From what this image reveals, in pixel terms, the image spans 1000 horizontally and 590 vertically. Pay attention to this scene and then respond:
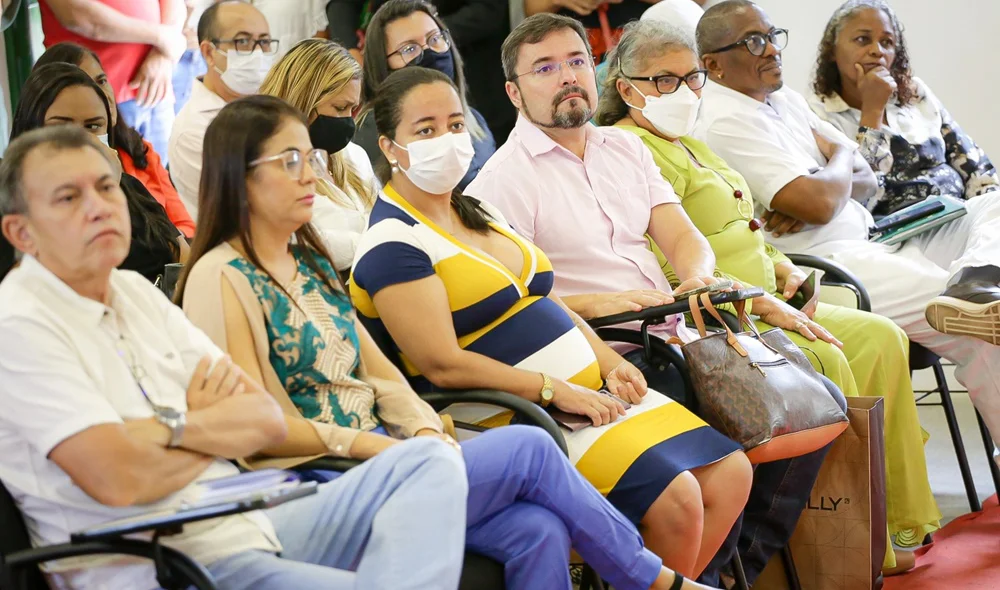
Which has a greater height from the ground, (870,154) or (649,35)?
(649,35)

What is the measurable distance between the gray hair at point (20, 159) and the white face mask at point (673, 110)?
1951 millimetres

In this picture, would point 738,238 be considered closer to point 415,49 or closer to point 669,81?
point 669,81

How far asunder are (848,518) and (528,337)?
38.0 inches

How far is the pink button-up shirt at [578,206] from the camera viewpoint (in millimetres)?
3053

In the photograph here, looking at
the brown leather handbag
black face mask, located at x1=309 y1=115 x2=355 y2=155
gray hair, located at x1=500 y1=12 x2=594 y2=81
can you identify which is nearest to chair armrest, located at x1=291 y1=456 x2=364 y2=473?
the brown leather handbag

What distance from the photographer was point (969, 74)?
17.7ft

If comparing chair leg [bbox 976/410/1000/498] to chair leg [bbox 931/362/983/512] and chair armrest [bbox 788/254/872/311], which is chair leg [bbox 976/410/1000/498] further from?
chair armrest [bbox 788/254/872/311]

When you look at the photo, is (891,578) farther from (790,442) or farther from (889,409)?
(790,442)

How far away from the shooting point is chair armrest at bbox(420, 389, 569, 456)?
2373mm

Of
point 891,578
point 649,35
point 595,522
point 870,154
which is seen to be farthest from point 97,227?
point 870,154

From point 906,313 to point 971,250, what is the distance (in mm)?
286

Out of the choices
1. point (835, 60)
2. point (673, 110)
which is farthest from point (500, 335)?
point (835, 60)

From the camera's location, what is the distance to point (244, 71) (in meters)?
3.67

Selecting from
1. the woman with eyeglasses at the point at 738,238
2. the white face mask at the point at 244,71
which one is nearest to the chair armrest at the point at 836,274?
the woman with eyeglasses at the point at 738,238
